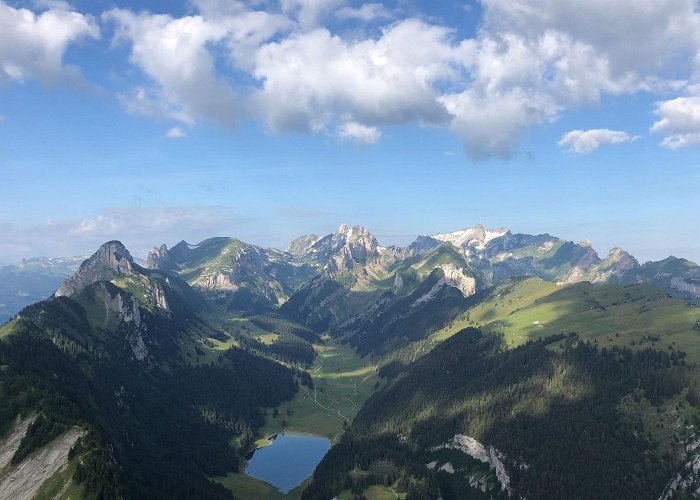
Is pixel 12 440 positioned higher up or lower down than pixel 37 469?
higher up

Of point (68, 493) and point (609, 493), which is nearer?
point (68, 493)

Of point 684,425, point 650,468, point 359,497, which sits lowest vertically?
point 359,497

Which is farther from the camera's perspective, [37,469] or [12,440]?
[12,440]

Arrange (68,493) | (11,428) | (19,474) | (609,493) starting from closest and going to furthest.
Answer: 1. (68,493)
2. (19,474)
3. (11,428)
4. (609,493)

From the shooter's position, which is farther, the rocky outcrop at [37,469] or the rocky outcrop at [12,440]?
the rocky outcrop at [12,440]

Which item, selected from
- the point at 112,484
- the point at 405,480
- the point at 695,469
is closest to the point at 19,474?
the point at 112,484

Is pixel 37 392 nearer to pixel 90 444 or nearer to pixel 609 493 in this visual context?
pixel 90 444

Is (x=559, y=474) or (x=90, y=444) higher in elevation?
(x=90, y=444)

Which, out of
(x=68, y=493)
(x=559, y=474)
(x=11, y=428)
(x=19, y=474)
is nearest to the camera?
(x=68, y=493)

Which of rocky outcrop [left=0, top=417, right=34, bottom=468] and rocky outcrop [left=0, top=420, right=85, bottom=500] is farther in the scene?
rocky outcrop [left=0, top=417, right=34, bottom=468]

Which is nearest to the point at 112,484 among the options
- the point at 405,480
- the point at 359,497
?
the point at 359,497
